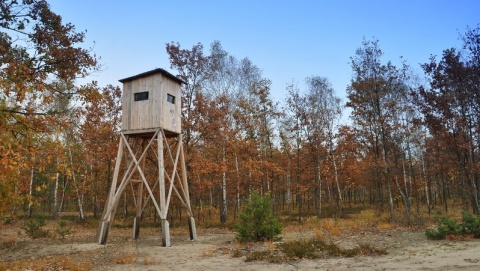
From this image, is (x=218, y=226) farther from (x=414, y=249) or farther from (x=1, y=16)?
(x=1, y=16)

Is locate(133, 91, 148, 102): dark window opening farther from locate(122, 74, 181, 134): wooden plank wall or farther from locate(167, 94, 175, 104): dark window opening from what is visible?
locate(167, 94, 175, 104): dark window opening

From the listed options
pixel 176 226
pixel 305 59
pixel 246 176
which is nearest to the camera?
pixel 305 59

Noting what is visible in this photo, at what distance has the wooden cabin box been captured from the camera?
536 inches

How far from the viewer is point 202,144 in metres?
23.6

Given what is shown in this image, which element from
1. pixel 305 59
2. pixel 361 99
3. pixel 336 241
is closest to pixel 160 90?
pixel 305 59

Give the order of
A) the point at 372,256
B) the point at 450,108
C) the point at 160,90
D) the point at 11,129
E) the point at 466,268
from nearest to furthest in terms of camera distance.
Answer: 1. the point at 11,129
2. the point at 466,268
3. the point at 372,256
4. the point at 160,90
5. the point at 450,108

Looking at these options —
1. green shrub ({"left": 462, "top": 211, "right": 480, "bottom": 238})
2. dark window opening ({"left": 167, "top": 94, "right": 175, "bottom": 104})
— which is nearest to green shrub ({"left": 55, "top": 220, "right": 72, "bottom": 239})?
dark window opening ({"left": 167, "top": 94, "right": 175, "bottom": 104})

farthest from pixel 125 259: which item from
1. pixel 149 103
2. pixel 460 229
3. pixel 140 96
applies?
pixel 460 229

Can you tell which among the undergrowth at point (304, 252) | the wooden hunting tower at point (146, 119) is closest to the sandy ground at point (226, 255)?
the undergrowth at point (304, 252)

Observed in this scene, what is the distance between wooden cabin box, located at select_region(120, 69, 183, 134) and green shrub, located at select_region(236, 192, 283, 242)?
4768mm

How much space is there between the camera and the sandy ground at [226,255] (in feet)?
27.6

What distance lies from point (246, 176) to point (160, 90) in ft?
35.4

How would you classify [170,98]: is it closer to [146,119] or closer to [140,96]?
[140,96]

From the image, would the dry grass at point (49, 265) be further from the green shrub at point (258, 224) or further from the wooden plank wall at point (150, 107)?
the wooden plank wall at point (150, 107)
